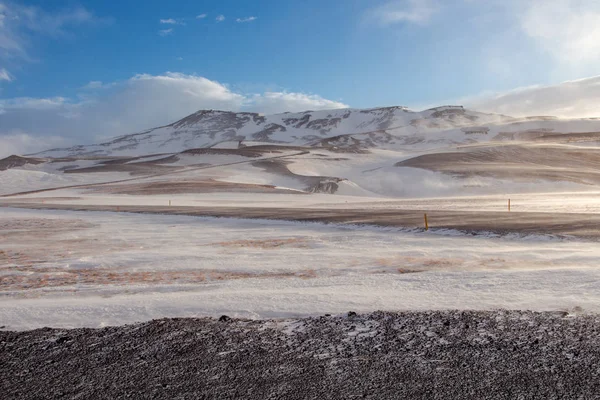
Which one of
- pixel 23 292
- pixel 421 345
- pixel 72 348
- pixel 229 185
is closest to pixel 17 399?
pixel 72 348

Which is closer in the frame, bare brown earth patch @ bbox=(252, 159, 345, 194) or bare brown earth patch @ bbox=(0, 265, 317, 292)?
bare brown earth patch @ bbox=(0, 265, 317, 292)

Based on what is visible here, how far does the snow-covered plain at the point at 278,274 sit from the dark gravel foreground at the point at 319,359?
1040 millimetres

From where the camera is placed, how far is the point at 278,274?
12148 mm

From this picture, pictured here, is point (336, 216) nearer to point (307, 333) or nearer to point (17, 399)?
point (307, 333)

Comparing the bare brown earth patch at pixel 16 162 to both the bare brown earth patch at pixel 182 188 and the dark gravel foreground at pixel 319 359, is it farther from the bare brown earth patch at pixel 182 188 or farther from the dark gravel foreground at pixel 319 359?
the dark gravel foreground at pixel 319 359

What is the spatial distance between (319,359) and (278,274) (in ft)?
21.3

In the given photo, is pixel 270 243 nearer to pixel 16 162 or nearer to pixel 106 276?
pixel 106 276

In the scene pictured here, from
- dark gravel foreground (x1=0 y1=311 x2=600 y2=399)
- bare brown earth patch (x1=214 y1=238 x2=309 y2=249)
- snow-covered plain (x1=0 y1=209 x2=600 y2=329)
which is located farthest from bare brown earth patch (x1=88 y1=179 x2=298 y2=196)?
dark gravel foreground (x1=0 y1=311 x2=600 y2=399)

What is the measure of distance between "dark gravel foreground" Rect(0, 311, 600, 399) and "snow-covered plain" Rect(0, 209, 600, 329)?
104cm

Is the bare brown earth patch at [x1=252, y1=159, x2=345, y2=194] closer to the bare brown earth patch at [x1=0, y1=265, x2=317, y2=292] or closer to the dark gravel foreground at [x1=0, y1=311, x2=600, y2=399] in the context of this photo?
the bare brown earth patch at [x1=0, y1=265, x2=317, y2=292]

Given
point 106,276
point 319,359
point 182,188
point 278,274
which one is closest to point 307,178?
point 182,188

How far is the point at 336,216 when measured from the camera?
87.9 feet

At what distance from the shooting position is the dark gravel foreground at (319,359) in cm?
490

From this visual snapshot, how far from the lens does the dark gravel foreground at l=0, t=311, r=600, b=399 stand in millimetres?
4902
